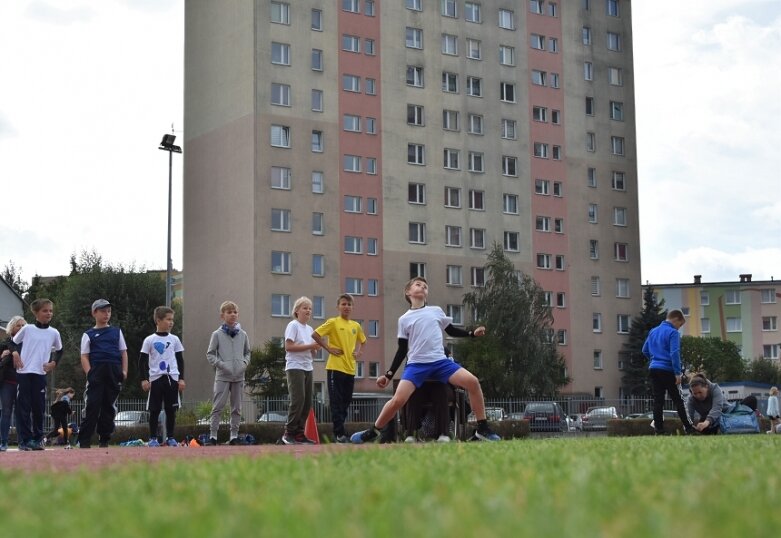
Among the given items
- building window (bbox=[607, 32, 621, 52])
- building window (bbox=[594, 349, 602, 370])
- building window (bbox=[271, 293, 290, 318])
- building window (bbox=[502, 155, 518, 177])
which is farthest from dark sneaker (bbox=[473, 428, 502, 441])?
building window (bbox=[607, 32, 621, 52])

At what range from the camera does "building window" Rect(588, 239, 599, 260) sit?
3524 inches

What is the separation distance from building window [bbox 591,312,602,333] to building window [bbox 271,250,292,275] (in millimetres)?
25319

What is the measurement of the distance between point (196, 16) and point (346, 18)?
9.98 m

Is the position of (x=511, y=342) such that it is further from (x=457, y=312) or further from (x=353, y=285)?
(x=353, y=285)

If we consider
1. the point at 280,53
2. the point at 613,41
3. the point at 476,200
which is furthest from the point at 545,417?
the point at 613,41

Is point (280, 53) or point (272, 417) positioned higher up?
point (280, 53)

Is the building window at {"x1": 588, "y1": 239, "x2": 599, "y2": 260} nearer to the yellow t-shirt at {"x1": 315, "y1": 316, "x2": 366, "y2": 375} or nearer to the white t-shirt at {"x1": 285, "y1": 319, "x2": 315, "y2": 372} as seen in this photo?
the white t-shirt at {"x1": 285, "y1": 319, "x2": 315, "y2": 372}

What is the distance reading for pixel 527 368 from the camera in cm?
7231

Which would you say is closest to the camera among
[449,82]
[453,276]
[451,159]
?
[453,276]

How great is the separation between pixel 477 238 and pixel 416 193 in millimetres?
5824

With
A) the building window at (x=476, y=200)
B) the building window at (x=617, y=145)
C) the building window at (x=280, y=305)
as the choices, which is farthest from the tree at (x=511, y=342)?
the building window at (x=617, y=145)

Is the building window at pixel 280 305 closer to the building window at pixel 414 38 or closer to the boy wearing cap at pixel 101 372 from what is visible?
the building window at pixel 414 38

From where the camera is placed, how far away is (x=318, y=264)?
Result: 77.5m

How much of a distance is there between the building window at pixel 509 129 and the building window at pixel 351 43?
1266 cm
